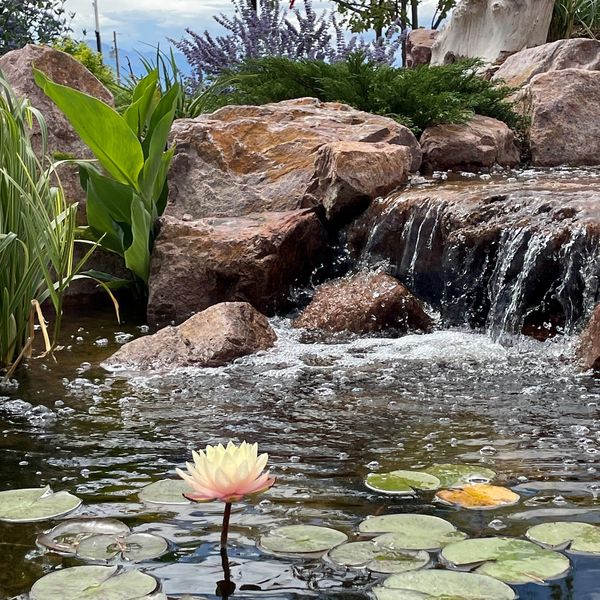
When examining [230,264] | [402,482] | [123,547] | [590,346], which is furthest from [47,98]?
[123,547]

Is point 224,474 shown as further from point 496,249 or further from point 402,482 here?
point 496,249

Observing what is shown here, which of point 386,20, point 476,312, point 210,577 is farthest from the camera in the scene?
point 386,20

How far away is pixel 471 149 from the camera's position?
6809mm

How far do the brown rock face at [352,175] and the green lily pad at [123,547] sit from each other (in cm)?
356

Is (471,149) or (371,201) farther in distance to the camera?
(471,149)

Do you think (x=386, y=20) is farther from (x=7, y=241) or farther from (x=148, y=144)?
(x=7, y=241)

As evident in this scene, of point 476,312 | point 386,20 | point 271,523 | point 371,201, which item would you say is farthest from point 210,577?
point 386,20

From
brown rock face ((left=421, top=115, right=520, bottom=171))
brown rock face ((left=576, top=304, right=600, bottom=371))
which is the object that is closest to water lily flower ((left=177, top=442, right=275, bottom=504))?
brown rock face ((left=576, top=304, right=600, bottom=371))

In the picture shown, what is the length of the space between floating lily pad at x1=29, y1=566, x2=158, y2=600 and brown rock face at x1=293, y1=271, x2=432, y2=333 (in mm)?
3005

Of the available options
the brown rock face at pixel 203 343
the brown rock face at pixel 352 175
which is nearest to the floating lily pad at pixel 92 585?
the brown rock face at pixel 203 343

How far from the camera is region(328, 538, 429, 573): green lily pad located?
178 cm

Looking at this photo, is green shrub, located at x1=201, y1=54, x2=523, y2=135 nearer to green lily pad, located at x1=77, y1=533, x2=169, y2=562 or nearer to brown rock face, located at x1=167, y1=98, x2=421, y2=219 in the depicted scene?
brown rock face, located at x1=167, y1=98, x2=421, y2=219

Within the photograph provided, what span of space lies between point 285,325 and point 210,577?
320cm

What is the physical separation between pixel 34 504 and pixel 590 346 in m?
2.42
